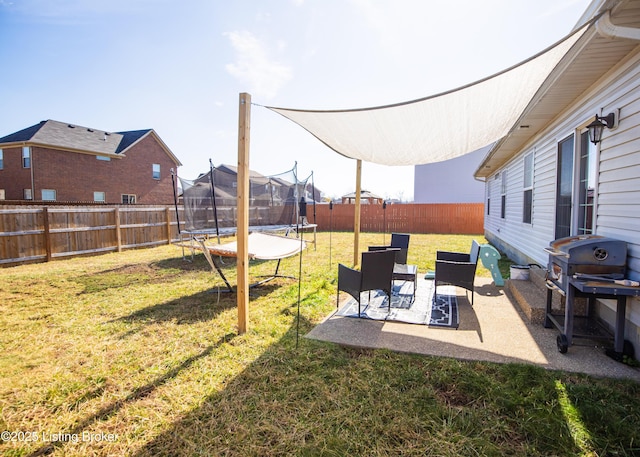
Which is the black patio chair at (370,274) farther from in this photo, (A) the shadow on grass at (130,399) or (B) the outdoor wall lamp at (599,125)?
(B) the outdoor wall lamp at (599,125)

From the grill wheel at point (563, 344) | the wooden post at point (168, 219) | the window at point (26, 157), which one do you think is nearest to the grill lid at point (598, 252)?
the grill wheel at point (563, 344)

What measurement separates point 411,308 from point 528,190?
4.04 meters

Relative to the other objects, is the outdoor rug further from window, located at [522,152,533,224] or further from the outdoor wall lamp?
window, located at [522,152,533,224]

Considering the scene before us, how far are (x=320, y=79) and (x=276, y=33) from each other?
100 centimetres

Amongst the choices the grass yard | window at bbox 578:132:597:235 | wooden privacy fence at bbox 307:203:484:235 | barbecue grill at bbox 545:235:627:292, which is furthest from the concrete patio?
wooden privacy fence at bbox 307:203:484:235

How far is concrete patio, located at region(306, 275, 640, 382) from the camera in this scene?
2.43m

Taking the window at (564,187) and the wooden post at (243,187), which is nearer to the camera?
the wooden post at (243,187)

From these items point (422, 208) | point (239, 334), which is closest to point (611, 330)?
point (239, 334)

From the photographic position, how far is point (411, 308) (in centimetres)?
386

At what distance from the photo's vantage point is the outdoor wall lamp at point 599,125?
2785mm

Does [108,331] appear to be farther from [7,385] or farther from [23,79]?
[23,79]

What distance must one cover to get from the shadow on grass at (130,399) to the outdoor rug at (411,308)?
5.63 ft

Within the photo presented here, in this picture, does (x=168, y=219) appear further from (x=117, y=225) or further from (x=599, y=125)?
(x=599, y=125)

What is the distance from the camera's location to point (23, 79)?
9.48 meters
